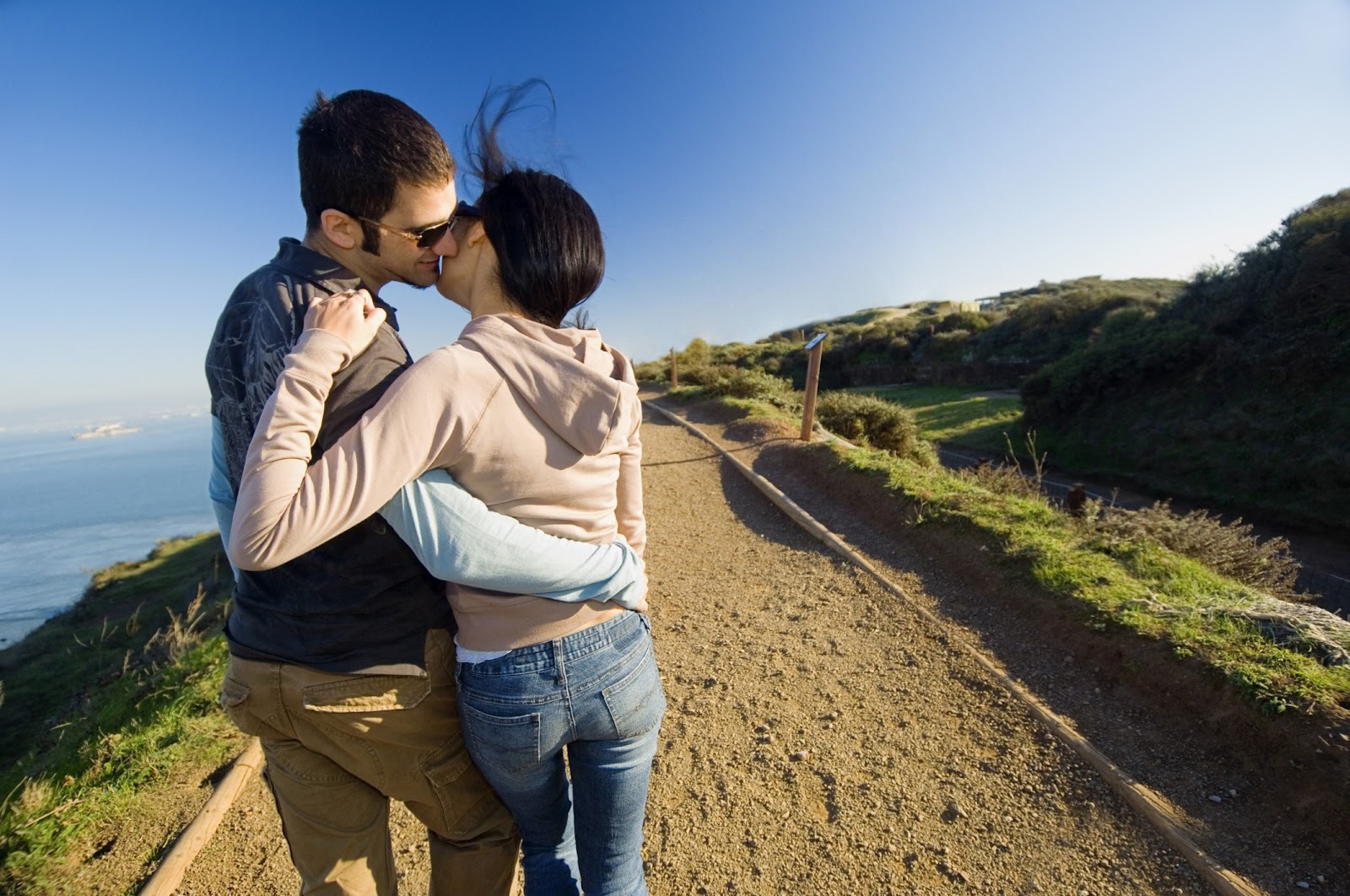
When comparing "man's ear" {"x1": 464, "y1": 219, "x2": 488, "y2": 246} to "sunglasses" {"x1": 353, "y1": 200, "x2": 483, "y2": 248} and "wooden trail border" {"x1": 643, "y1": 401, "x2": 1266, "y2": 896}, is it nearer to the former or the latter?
"sunglasses" {"x1": 353, "y1": 200, "x2": 483, "y2": 248}

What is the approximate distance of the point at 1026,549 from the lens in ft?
15.5

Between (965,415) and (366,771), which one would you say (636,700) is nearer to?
(366,771)

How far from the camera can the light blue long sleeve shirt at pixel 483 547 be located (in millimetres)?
992

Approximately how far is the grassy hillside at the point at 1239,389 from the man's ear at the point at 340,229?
13258mm

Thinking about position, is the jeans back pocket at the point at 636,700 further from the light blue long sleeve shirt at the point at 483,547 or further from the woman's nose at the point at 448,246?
the woman's nose at the point at 448,246

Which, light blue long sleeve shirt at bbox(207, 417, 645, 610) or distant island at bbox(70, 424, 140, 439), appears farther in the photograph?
distant island at bbox(70, 424, 140, 439)

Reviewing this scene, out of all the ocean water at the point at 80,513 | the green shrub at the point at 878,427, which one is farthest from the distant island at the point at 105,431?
the green shrub at the point at 878,427

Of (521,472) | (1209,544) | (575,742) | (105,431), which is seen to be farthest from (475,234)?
(105,431)

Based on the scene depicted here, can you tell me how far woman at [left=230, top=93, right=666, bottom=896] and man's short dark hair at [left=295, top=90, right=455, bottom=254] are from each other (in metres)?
0.12

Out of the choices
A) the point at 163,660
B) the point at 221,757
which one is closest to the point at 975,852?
the point at 221,757

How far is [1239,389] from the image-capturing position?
1248 cm

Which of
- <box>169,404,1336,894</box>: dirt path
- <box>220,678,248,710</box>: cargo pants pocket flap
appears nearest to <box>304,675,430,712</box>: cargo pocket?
<box>220,678,248,710</box>: cargo pants pocket flap

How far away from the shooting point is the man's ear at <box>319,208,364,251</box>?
1.13 metres

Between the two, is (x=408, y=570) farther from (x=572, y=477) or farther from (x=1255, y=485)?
(x=1255, y=485)
